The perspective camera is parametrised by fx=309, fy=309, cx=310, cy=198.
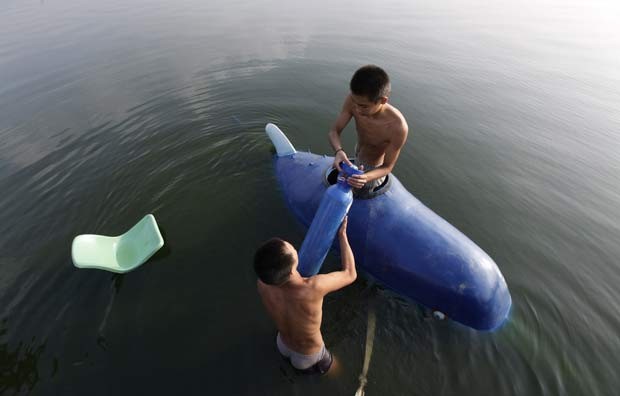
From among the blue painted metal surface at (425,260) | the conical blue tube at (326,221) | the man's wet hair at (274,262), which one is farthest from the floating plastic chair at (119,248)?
the blue painted metal surface at (425,260)

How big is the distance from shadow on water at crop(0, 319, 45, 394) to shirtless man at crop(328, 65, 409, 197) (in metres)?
4.33

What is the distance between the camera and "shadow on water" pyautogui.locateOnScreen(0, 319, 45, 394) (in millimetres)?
3537

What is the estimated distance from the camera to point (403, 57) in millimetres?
12289

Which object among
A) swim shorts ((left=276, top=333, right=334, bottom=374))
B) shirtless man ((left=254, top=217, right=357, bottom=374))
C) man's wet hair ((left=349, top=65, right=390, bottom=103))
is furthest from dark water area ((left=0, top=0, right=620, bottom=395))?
man's wet hair ((left=349, top=65, right=390, bottom=103))

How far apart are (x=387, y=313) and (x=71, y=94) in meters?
10.9

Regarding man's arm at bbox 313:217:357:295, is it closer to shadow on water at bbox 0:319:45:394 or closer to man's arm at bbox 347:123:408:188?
man's arm at bbox 347:123:408:188

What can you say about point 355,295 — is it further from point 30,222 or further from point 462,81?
point 462,81

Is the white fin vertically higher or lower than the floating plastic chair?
higher

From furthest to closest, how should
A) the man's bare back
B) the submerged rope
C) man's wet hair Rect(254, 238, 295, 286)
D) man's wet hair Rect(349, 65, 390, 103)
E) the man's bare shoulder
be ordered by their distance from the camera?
the man's bare shoulder < the submerged rope < man's wet hair Rect(349, 65, 390, 103) < the man's bare back < man's wet hair Rect(254, 238, 295, 286)

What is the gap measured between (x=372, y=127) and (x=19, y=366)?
5159 mm

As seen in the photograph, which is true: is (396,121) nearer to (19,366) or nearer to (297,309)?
(297,309)

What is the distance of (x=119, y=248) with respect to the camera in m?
4.95

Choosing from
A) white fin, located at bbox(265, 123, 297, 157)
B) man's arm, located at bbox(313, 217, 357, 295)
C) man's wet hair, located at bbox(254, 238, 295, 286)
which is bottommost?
white fin, located at bbox(265, 123, 297, 157)

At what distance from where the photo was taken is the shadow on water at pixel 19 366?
11.6ft
